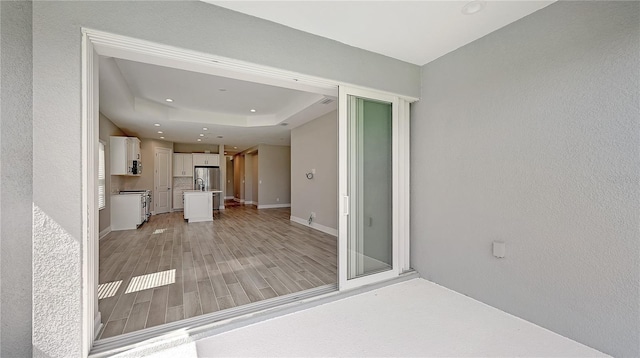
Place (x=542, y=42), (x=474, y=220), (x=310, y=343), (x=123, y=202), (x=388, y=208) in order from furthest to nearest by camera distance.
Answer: (x=123, y=202) → (x=388, y=208) → (x=474, y=220) → (x=542, y=42) → (x=310, y=343)

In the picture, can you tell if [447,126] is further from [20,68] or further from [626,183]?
[20,68]

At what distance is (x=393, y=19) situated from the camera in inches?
91.0

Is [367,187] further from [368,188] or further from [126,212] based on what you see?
[126,212]

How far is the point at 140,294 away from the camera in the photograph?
275cm

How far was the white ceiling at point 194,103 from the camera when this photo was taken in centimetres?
407

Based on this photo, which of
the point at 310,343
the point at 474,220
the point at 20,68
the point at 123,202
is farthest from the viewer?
the point at 123,202

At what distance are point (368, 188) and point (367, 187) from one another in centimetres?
2


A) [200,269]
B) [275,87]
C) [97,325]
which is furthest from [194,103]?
[97,325]

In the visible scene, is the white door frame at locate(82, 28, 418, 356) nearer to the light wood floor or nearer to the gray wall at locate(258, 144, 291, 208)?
the light wood floor

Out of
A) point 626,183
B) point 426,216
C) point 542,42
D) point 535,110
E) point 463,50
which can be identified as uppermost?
point 463,50

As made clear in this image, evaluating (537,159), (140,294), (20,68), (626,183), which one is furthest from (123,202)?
(626,183)

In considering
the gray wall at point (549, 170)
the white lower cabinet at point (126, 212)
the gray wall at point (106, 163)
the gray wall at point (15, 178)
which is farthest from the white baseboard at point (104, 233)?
the gray wall at point (549, 170)

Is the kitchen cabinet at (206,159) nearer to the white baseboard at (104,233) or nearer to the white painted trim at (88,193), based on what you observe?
the white baseboard at (104,233)

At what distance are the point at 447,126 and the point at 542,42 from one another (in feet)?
3.38
